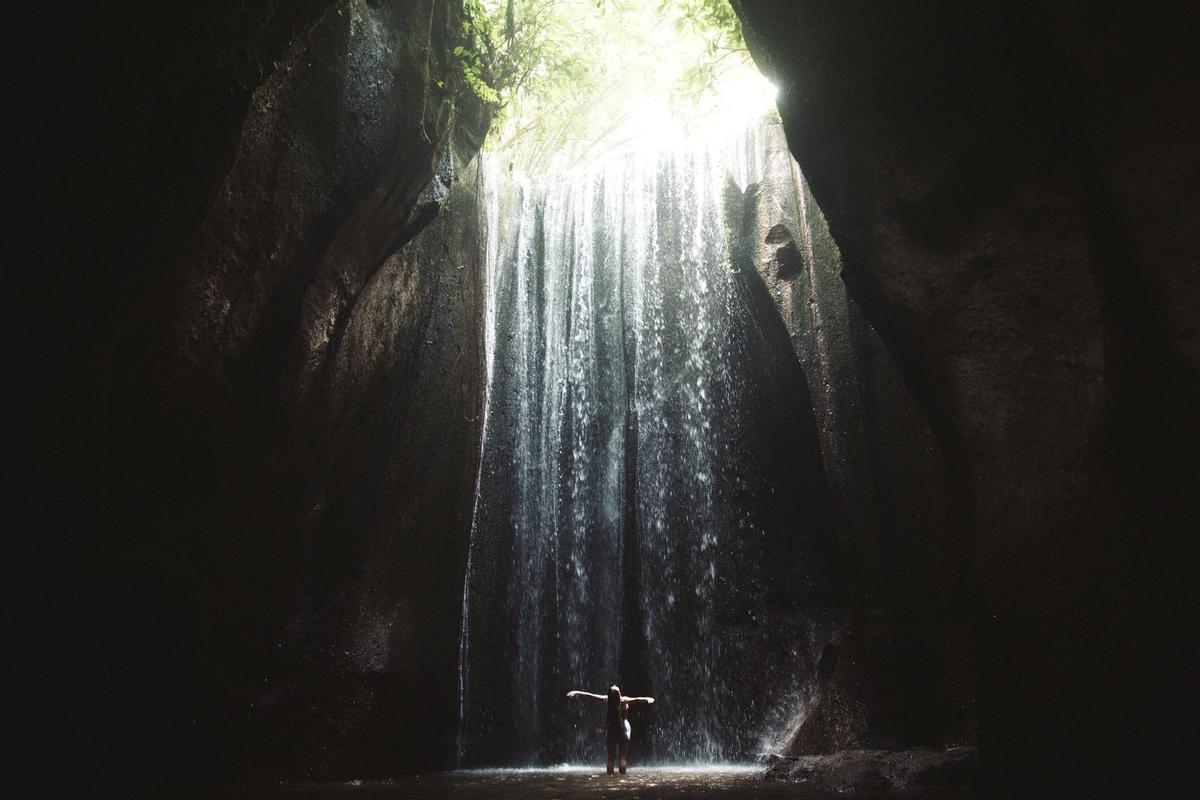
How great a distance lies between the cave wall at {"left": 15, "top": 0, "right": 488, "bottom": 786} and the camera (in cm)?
432

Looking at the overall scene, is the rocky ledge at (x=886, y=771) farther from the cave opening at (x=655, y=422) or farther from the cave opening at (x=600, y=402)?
the cave opening at (x=655, y=422)

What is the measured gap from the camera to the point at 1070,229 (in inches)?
149

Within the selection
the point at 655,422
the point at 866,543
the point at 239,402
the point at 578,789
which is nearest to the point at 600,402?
the point at 655,422

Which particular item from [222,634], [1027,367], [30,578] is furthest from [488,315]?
[1027,367]

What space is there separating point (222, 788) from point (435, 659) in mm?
3075

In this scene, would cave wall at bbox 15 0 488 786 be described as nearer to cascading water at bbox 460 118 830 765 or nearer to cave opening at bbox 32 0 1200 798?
cave opening at bbox 32 0 1200 798

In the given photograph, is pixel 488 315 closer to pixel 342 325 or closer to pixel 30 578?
pixel 342 325

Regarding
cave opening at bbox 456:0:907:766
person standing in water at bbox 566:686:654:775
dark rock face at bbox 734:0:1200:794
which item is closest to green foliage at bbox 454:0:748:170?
cave opening at bbox 456:0:907:766

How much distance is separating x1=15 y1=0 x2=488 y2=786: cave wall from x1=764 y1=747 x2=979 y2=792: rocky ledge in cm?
437

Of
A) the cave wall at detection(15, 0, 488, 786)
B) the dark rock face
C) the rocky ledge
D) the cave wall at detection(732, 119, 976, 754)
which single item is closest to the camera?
the dark rock face

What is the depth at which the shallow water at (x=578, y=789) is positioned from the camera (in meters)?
4.91

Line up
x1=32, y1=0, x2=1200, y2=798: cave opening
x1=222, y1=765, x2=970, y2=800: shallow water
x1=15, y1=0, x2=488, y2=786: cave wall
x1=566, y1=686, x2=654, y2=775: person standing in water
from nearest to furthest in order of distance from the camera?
x1=32, y1=0, x2=1200, y2=798: cave opening
x1=15, y1=0, x2=488, y2=786: cave wall
x1=222, y1=765, x2=970, y2=800: shallow water
x1=566, y1=686, x2=654, y2=775: person standing in water

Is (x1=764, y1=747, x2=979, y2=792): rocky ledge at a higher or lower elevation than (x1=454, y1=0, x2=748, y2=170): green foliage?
lower

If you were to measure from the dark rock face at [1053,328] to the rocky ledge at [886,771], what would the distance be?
7.82 ft
